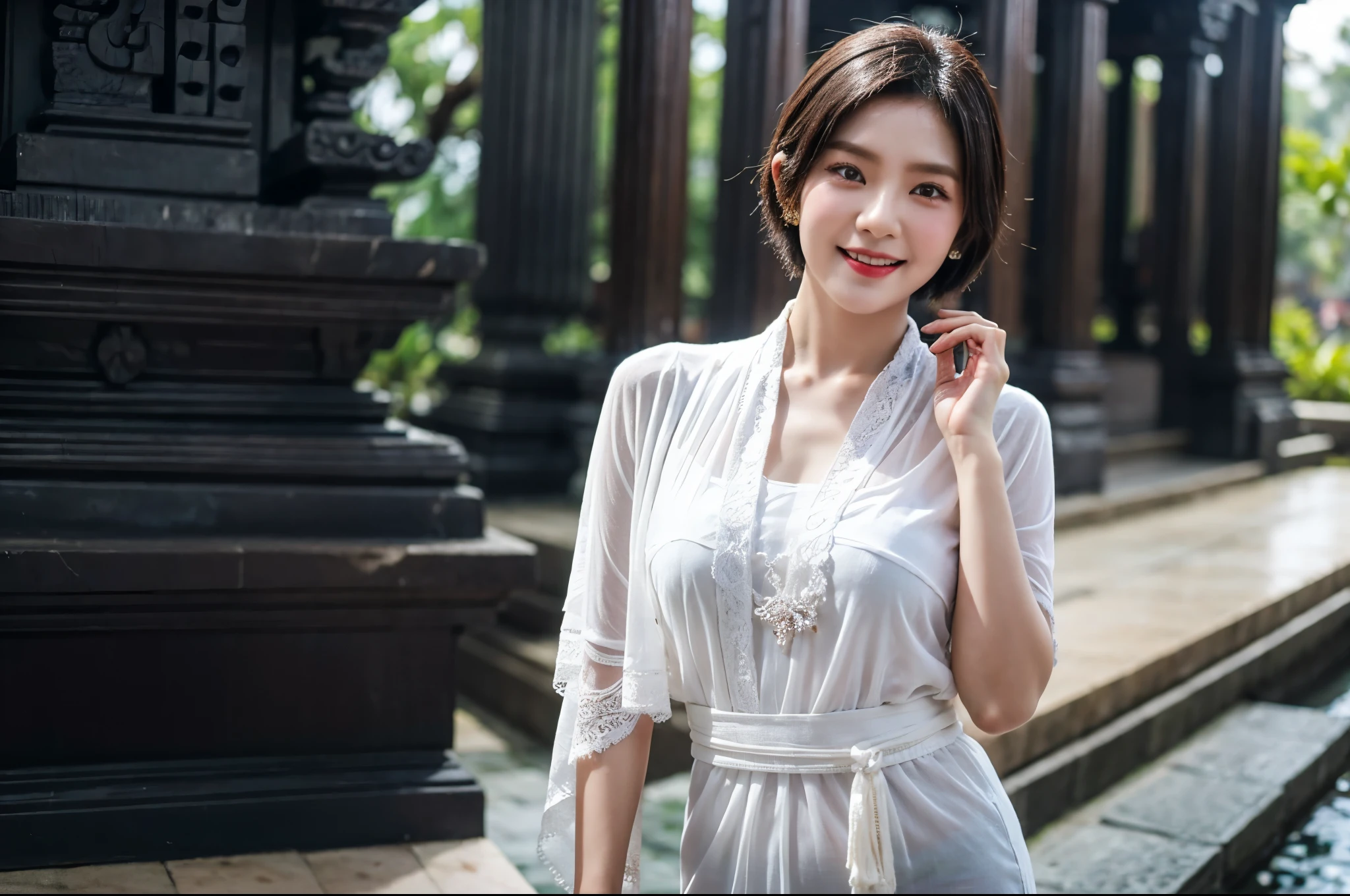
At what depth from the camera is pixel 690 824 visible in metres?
1.74

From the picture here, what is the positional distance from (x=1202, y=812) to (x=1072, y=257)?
176 inches

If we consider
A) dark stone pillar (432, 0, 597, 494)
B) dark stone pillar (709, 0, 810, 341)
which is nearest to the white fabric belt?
dark stone pillar (709, 0, 810, 341)

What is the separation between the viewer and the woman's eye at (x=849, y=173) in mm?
1668

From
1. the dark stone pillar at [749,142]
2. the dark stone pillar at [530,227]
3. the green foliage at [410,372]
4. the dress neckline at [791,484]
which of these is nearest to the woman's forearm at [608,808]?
the dress neckline at [791,484]

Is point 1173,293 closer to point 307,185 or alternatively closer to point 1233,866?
point 1233,866

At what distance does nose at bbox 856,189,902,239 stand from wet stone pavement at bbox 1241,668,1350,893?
323 cm

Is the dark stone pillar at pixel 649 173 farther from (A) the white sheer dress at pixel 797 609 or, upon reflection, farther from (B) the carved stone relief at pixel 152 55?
(A) the white sheer dress at pixel 797 609

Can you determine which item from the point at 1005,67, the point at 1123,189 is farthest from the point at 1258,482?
the point at 1005,67

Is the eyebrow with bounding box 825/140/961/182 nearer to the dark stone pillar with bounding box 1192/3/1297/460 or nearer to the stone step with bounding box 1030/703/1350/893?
the stone step with bounding box 1030/703/1350/893

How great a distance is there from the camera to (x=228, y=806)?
298cm

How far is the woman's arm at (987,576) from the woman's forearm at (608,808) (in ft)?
1.37

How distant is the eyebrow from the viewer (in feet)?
5.37

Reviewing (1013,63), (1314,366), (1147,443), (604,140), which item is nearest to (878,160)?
(1013,63)

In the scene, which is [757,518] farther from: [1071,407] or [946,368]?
[1071,407]
